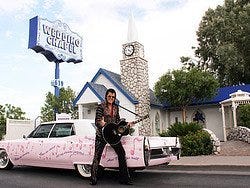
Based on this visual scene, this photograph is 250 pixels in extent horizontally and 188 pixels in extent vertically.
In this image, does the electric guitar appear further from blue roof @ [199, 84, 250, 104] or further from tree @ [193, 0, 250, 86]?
tree @ [193, 0, 250, 86]

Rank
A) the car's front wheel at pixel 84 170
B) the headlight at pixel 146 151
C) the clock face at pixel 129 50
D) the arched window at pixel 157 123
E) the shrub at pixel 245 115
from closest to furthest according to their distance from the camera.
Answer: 1. the headlight at pixel 146 151
2. the car's front wheel at pixel 84 170
3. the shrub at pixel 245 115
4. the clock face at pixel 129 50
5. the arched window at pixel 157 123

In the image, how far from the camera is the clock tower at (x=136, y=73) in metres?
22.9

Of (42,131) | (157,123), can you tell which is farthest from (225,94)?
(42,131)

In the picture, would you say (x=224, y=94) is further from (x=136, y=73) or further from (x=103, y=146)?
(x=103, y=146)

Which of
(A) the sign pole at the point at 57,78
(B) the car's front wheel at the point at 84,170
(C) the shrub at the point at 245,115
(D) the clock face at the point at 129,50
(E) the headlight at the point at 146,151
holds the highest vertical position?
(D) the clock face at the point at 129,50

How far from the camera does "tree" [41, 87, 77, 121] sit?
24.0m

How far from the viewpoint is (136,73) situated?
23.2 m

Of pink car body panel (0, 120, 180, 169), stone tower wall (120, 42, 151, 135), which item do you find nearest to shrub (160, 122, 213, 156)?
pink car body panel (0, 120, 180, 169)

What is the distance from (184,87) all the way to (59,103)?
29.1 feet

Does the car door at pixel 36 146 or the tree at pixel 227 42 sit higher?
the tree at pixel 227 42

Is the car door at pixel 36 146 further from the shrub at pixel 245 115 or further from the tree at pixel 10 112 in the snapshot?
the tree at pixel 10 112

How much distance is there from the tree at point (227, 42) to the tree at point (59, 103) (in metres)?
12.5

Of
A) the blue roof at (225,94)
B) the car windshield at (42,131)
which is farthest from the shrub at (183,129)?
the blue roof at (225,94)

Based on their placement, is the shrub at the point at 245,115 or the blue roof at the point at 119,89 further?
the blue roof at the point at 119,89
